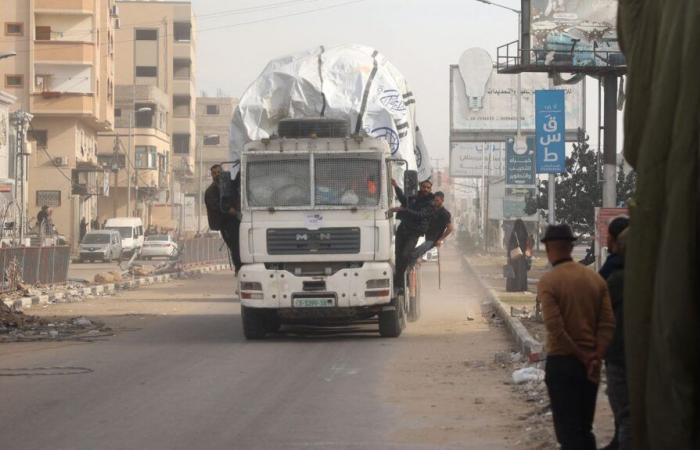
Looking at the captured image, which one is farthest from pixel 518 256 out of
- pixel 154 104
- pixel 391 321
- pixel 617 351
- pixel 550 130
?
pixel 154 104

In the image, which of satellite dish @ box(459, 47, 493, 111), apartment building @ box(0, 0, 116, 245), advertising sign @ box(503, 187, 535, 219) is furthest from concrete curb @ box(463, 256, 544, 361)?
apartment building @ box(0, 0, 116, 245)

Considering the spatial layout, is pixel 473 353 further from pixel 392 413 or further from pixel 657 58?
pixel 657 58

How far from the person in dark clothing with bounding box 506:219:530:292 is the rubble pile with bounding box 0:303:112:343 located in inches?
444

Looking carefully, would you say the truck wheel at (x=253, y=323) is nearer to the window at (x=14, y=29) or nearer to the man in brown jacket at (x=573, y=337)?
the man in brown jacket at (x=573, y=337)

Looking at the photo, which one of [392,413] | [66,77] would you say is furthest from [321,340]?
[66,77]

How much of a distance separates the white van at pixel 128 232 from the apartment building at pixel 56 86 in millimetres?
3577

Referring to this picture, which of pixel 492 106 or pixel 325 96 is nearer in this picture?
pixel 325 96

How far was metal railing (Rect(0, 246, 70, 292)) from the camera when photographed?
103 feet

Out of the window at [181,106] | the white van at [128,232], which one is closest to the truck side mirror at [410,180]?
the white van at [128,232]

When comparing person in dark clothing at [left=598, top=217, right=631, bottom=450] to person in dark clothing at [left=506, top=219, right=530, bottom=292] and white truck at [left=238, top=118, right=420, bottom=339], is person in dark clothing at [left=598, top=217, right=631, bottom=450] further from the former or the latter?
person in dark clothing at [left=506, top=219, right=530, bottom=292]

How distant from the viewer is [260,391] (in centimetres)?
1332

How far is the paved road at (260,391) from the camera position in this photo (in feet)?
34.1

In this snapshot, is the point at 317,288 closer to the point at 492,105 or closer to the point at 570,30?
the point at 570,30

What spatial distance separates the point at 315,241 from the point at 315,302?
0.88 metres
